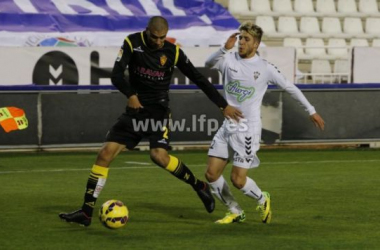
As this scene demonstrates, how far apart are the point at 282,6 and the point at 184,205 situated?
1735 cm

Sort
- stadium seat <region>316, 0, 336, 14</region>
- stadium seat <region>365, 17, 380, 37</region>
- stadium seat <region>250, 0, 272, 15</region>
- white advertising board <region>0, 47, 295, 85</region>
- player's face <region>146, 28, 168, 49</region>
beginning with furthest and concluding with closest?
1. stadium seat <region>316, 0, 336, 14</region>
2. stadium seat <region>365, 17, 380, 37</region>
3. stadium seat <region>250, 0, 272, 15</region>
4. white advertising board <region>0, 47, 295, 85</region>
5. player's face <region>146, 28, 168, 49</region>

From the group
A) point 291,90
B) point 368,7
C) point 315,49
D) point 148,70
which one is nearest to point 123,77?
point 148,70

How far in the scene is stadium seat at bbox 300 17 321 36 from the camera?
96.2ft

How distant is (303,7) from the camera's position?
29.8 m

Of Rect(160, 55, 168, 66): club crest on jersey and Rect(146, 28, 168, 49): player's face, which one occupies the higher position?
Rect(146, 28, 168, 49): player's face

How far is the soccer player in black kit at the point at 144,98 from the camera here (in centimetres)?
1068

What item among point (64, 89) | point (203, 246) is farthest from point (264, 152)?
point (203, 246)

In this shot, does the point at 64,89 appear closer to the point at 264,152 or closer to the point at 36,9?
the point at 264,152

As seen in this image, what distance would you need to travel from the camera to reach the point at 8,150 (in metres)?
19.5

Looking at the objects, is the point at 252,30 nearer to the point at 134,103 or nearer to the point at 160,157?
the point at 134,103

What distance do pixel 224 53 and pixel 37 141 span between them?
9.18m

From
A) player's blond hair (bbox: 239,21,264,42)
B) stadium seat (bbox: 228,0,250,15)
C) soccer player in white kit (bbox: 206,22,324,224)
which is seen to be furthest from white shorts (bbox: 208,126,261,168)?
stadium seat (bbox: 228,0,250,15)

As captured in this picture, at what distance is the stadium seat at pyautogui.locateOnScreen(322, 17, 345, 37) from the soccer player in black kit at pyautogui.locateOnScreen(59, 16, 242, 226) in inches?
751

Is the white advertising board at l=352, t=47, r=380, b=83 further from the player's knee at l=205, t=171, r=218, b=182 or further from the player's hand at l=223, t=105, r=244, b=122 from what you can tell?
the player's hand at l=223, t=105, r=244, b=122
